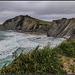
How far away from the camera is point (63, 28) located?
1623 inches

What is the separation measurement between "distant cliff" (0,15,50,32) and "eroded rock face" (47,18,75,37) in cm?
1587

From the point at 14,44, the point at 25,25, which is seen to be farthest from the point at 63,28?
the point at 25,25

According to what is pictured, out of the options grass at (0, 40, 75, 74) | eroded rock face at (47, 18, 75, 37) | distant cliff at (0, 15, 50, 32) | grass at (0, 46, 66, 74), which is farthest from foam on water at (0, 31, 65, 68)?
distant cliff at (0, 15, 50, 32)

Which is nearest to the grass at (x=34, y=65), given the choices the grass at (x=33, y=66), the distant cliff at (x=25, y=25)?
the grass at (x=33, y=66)

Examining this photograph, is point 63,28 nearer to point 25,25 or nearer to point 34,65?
point 34,65

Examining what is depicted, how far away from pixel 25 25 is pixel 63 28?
38.6 m

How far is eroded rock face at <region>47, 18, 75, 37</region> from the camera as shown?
38.2 m

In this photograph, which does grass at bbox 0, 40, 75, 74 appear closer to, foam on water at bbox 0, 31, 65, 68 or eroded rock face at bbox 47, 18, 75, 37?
foam on water at bbox 0, 31, 65, 68

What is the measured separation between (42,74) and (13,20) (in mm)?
86137

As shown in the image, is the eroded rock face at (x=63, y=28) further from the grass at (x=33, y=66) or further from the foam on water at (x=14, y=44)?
the grass at (x=33, y=66)

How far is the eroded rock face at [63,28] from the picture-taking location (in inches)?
1504

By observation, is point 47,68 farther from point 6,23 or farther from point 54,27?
point 6,23

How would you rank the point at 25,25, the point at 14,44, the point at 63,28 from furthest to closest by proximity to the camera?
the point at 25,25, the point at 63,28, the point at 14,44

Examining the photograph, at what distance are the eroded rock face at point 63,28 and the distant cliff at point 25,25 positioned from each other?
1587 cm
